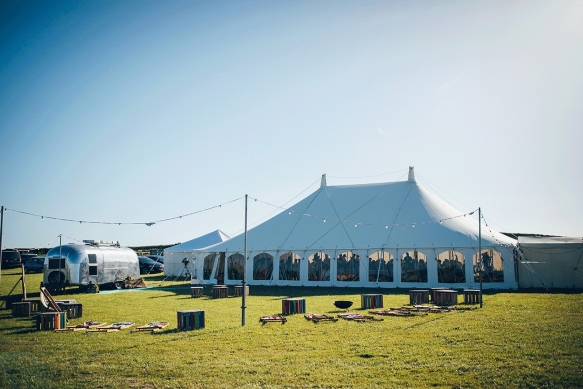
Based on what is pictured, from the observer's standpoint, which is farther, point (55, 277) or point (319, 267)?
point (319, 267)

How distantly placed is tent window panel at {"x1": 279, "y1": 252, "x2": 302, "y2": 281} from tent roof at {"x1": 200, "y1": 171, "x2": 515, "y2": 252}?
47cm

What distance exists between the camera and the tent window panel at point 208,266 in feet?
78.7

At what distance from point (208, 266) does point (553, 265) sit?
16.2 metres

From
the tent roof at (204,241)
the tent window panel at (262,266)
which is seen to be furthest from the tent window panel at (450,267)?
the tent roof at (204,241)

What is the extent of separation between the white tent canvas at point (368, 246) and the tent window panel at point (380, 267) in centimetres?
4

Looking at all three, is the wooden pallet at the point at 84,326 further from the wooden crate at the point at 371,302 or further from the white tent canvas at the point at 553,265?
the white tent canvas at the point at 553,265

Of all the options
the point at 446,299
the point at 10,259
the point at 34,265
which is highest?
the point at 10,259

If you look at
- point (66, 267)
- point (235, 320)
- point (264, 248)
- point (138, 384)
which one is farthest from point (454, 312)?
point (66, 267)

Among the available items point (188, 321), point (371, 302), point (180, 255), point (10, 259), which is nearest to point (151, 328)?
point (188, 321)

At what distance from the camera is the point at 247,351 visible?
24.5 ft

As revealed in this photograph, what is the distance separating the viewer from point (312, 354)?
7152 millimetres

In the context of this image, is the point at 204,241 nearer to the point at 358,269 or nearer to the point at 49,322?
the point at 358,269

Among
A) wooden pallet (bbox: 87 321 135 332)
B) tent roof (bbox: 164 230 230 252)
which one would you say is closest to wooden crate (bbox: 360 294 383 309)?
wooden pallet (bbox: 87 321 135 332)

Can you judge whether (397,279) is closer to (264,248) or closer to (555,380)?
(264,248)
